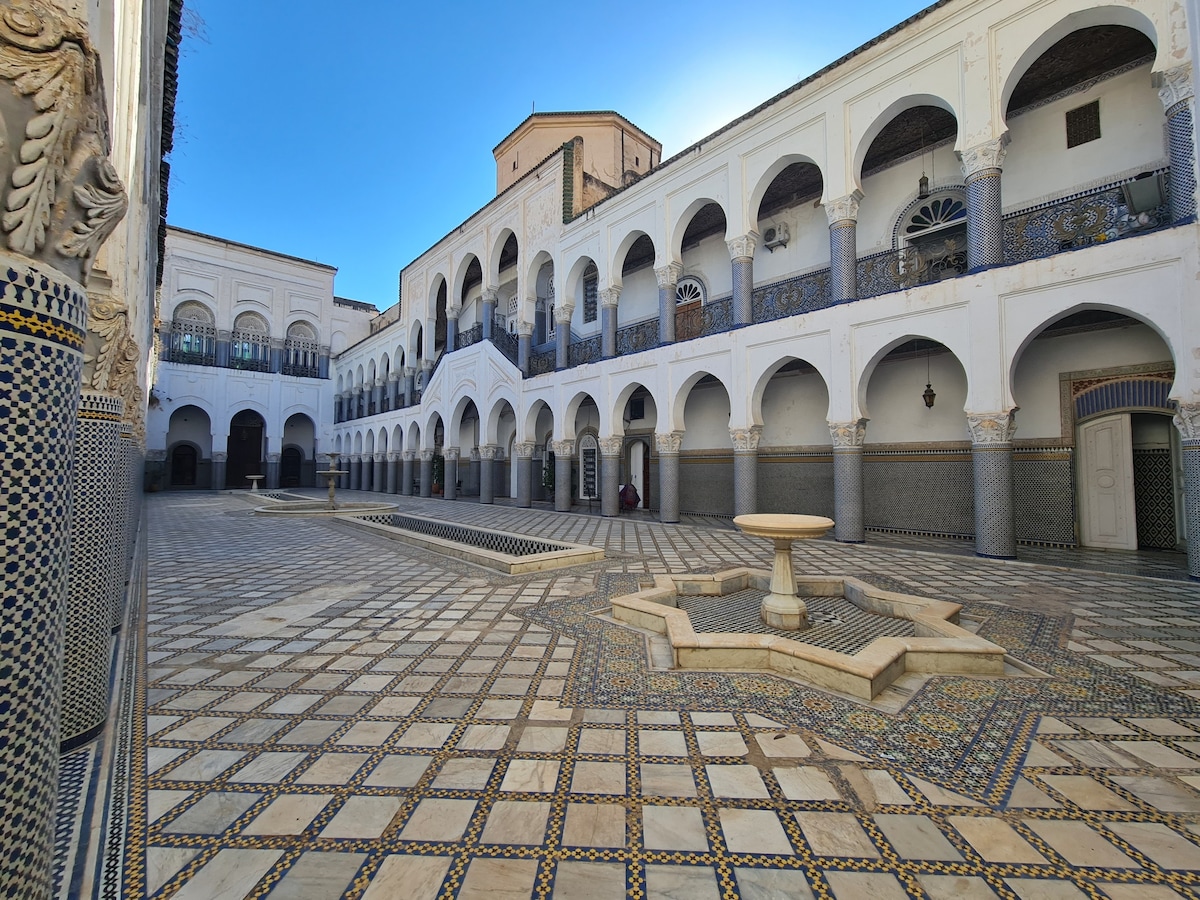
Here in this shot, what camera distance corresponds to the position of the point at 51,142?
1.05m

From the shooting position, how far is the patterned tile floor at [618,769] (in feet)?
5.50

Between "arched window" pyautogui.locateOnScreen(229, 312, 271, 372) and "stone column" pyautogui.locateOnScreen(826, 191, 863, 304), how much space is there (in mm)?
27684

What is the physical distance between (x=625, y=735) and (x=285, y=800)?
4.53 ft

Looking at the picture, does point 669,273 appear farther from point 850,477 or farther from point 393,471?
point 393,471

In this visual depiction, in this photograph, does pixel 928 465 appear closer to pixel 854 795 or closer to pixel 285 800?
pixel 854 795

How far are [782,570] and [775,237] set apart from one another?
950 centimetres

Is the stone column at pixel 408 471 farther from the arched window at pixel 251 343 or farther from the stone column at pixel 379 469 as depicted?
the arched window at pixel 251 343

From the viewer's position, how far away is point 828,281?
9.62m

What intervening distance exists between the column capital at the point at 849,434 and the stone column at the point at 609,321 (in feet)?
18.5

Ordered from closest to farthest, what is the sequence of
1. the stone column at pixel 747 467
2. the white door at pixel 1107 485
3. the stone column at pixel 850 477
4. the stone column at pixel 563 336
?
the white door at pixel 1107 485, the stone column at pixel 850 477, the stone column at pixel 747 467, the stone column at pixel 563 336

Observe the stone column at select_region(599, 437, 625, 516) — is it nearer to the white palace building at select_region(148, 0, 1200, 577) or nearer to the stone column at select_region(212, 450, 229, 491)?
the white palace building at select_region(148, 0, 1200, 577)

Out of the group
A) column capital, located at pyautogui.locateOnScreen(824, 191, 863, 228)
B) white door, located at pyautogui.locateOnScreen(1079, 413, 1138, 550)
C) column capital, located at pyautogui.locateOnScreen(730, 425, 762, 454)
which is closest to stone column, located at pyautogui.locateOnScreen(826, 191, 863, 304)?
column capital, located at pyautogui.locateOnScreen(824, 191, 863, 228)

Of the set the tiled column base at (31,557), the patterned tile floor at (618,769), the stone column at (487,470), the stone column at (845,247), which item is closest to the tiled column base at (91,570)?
the patterned tile floor at (618,769)

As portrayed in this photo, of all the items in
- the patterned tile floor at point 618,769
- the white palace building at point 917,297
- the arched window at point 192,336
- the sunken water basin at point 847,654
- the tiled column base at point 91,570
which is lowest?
the patterned tile floor at point 618,769
